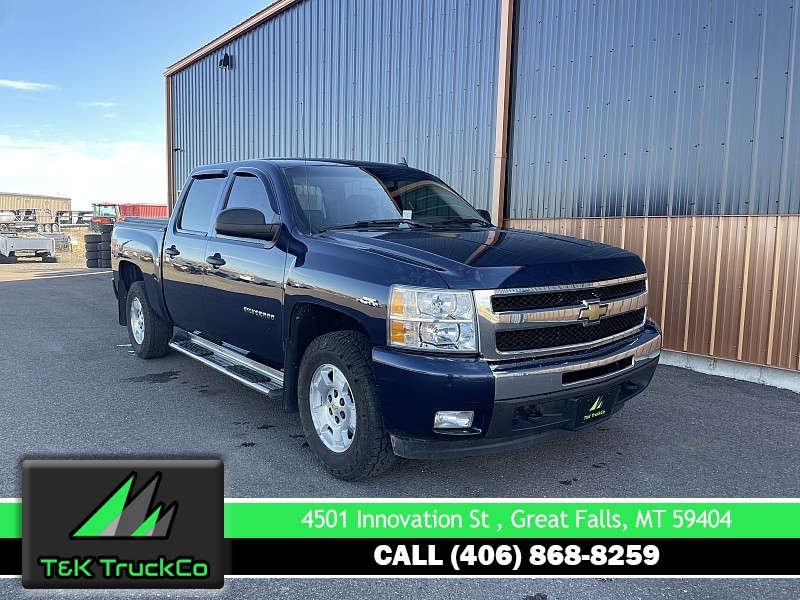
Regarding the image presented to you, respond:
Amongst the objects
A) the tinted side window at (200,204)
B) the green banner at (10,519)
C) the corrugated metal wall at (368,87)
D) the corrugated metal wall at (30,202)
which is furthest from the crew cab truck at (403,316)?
the corrugated metal wall at (30,202)

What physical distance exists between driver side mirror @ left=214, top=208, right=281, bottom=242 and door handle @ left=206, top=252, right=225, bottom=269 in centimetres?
47

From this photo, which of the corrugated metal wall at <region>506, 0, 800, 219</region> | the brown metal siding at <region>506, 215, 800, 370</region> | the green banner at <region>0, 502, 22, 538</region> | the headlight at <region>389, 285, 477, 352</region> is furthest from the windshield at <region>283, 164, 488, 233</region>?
the corrugated metal wall at <region>506, 0, 800, 219</region>

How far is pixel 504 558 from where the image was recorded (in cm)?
274

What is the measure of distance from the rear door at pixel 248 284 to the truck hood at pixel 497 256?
21.2 inches

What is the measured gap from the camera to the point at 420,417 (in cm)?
306

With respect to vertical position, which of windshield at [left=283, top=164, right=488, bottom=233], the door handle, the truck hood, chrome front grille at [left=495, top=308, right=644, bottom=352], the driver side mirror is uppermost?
windshield at [left=283, top=164, right=488, bottom=233]

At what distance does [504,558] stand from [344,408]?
1.24 metres

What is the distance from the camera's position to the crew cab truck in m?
3.07

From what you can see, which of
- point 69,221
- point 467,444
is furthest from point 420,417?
point 69,221

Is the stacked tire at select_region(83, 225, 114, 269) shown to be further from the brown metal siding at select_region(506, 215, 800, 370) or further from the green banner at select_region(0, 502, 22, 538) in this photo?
the green banner at select_region(0, 502, 22, 538)

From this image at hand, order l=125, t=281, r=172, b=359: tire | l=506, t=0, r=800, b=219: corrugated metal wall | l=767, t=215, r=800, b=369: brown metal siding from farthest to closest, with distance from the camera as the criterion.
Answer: l=125, t=281, r=172, b=359: tire
l=506, t=0, r=800, b=219: corrugated metal wall
l=767, t=215, r=800, b=369: brown metal siding

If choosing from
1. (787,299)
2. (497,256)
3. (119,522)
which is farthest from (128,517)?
(787,299)

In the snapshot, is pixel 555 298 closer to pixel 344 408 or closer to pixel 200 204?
pixel 344 408

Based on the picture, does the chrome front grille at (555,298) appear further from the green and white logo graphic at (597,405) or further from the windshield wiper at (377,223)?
the windshield wiper at (377,223)
